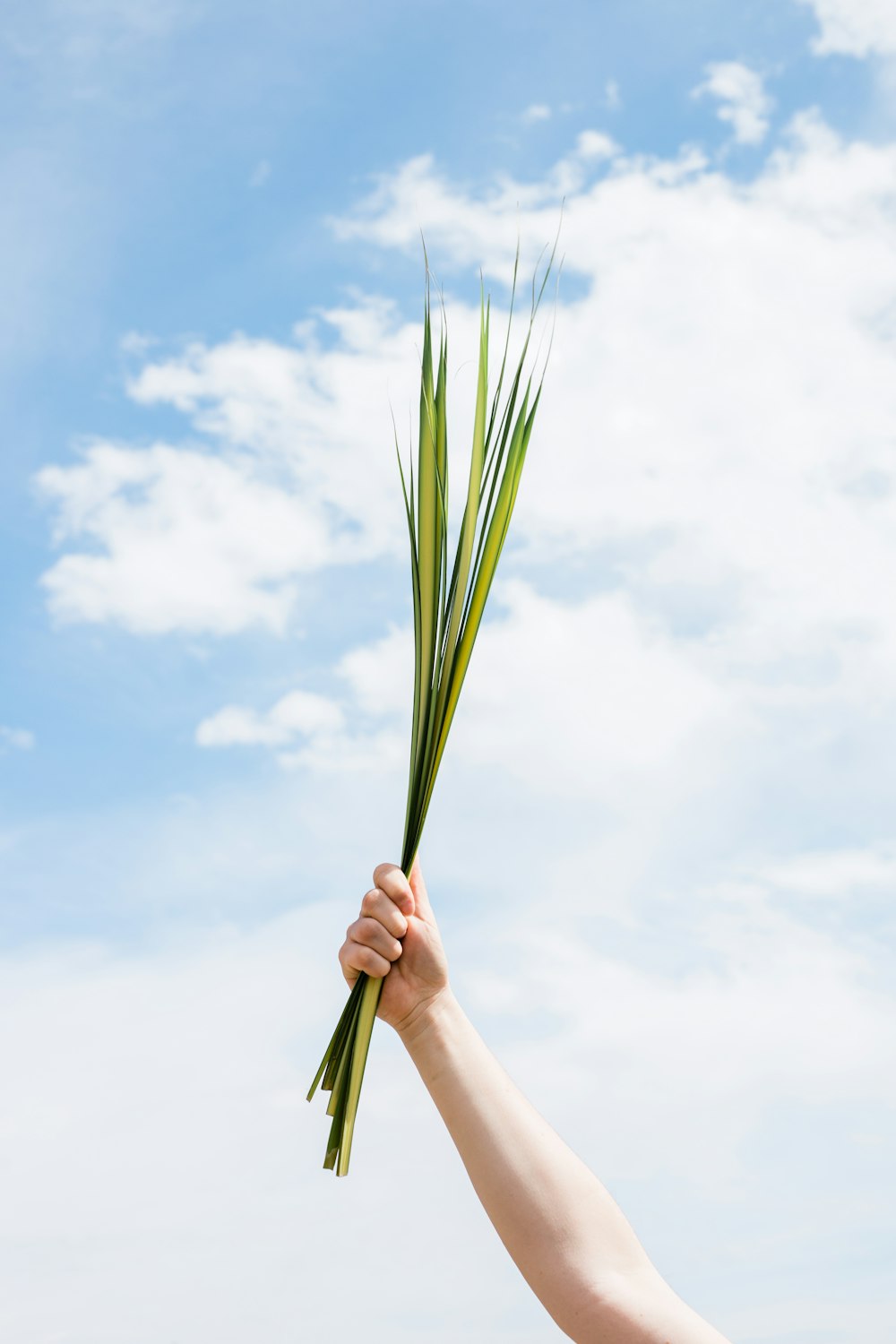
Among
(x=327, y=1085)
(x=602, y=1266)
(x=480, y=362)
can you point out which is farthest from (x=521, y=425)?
(x=602, y=1266)

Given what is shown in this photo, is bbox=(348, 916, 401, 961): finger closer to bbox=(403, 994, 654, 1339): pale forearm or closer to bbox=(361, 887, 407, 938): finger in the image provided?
bbox=(361, 887, 407, 938): finger

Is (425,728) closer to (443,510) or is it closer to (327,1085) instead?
(443,510)

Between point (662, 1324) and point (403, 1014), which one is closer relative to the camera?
point (662, 1324)

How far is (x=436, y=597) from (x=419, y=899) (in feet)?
1.56

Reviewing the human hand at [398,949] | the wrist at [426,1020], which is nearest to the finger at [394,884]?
the human hand at [398,949]

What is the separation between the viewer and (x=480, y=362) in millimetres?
2033

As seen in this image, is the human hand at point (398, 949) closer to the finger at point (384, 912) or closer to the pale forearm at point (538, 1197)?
the finger at point (384, 912)

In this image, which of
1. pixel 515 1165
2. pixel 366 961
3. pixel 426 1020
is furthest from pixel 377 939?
pixel 515 1165

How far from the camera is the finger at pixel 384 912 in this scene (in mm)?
1889

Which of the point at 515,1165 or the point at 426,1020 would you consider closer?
the point at 515,1165

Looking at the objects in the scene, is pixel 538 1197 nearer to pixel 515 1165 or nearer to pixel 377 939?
pixel 515 1165

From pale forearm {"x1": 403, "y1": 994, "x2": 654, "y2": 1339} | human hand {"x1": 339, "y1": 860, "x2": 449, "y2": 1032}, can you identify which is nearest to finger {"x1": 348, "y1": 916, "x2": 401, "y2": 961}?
human hand {"x1": 339, "y1": 860, "x2": 449, "y2": 1032}

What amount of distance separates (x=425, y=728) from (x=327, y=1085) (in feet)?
1.89

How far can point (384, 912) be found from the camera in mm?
1889
